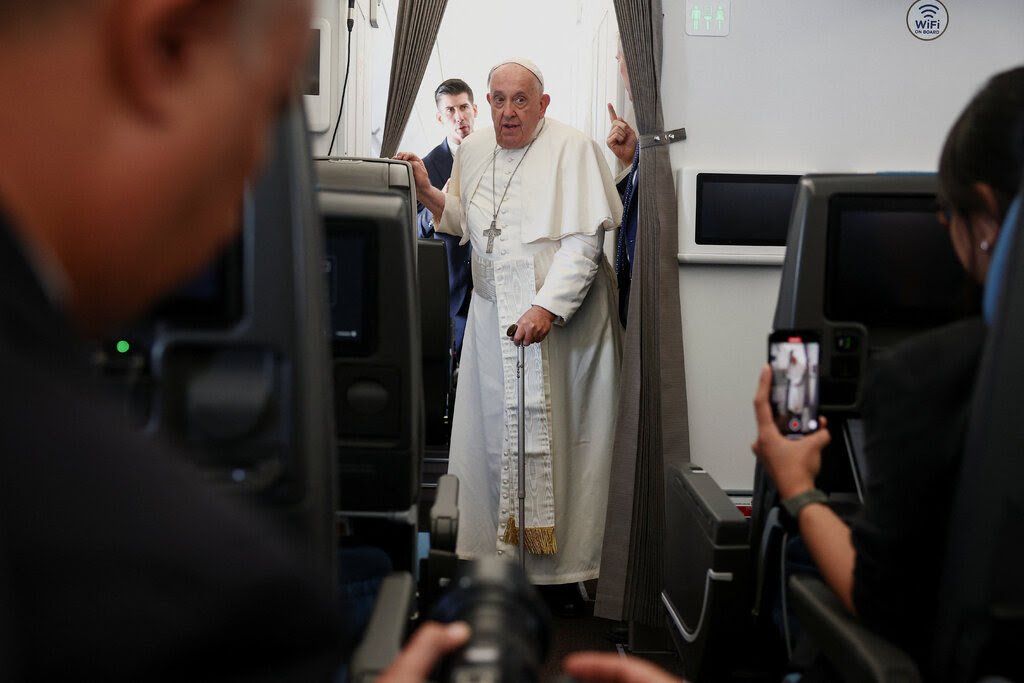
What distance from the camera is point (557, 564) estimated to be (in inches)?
160

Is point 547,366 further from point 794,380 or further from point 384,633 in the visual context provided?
point 384,633

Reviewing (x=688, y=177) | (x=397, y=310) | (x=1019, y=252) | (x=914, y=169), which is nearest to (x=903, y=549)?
(x=1019, y=252)

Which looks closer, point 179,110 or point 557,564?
point 179,110

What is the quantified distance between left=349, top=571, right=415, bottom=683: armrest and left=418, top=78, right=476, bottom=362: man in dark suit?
123 inches

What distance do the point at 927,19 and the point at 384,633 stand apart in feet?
12.9

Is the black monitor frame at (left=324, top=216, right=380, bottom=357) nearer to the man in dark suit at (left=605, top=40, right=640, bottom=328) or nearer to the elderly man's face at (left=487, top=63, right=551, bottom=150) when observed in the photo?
the man in dark suit at (left=605, top=40, right=640, bottom=328)

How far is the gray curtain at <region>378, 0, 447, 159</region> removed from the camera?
4500 millimetres

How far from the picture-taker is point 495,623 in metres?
0.72

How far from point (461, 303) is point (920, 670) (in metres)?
4.11

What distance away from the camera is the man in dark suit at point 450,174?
5.27 meters

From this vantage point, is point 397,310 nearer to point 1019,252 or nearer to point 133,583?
point 1019,252

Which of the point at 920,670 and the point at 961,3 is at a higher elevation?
the point at 961,3

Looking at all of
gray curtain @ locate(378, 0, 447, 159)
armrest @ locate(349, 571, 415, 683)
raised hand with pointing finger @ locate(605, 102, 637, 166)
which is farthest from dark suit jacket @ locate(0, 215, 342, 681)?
gray curtain @ locate(378, 0, 447, 159)

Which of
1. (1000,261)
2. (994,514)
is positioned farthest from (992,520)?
(1000,261)
